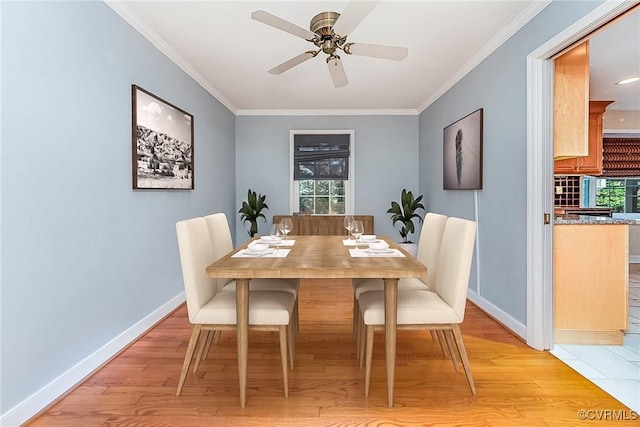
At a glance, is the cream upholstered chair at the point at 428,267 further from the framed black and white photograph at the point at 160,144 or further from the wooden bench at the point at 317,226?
the wooden bench at the point at 317,226

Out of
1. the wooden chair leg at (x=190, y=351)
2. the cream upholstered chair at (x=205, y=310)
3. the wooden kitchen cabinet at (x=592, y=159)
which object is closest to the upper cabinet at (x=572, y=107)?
the wooden kitchen cabinet at (x=592, y=159)

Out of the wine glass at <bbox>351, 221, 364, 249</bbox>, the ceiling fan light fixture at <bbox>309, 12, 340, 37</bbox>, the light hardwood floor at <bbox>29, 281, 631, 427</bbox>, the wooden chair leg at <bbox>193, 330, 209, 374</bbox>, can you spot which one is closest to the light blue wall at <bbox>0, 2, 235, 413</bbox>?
the light hardwood floor at <bbox>29, 281, 631, 427</bbox>

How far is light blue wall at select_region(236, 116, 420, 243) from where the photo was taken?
536cm

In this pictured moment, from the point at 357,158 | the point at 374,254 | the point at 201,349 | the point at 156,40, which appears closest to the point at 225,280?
the point at 201,349

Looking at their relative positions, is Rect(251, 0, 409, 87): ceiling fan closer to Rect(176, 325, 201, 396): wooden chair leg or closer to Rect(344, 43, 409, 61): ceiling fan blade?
Rect(344, 43, 409, 61): ceiling fan blade

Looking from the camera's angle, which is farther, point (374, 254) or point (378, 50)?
point (378, 50)

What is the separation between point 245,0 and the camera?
2.33 metres

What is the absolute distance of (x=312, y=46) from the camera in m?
3.07

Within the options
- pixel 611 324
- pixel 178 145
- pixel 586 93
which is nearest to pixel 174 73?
pixel 178 145

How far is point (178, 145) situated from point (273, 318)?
2.10m

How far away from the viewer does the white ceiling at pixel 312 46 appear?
2416 millimetres

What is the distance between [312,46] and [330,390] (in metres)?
2.67
